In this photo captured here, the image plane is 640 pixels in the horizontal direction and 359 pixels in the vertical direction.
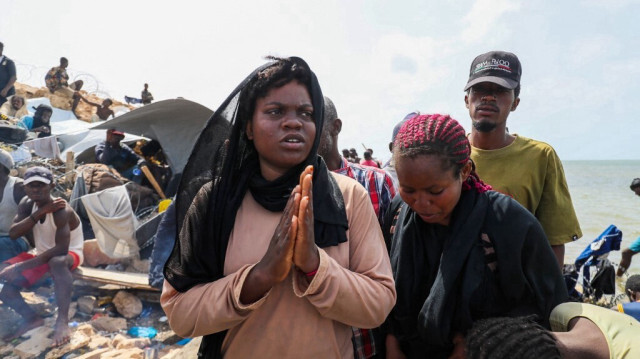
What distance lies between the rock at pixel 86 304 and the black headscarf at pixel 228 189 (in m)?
4.46

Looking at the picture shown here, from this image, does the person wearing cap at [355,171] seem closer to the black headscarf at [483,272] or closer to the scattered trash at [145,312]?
the black headscarf at [483,272]

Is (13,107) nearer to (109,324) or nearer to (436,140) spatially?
(109,324)

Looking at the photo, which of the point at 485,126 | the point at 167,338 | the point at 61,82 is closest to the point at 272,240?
the point at 485,126

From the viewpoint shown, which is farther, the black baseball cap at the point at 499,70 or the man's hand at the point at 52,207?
the man's hand at the point at 52,207

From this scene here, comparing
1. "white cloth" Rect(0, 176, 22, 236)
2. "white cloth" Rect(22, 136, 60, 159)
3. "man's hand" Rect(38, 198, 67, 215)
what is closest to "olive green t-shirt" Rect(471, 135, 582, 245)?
"man's hand" Rect(38, 198, 67, 215)

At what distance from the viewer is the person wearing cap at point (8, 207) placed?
4891 mm

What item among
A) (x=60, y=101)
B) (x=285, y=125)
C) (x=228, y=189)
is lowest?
(x=228, y=189)

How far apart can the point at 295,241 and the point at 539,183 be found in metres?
1.46

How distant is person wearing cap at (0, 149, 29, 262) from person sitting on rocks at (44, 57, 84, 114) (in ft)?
39.0

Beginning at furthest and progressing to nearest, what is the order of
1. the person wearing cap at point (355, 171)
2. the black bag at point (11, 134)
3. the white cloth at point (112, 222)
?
1. the black bag at point (11, 134)
2. the white cloth at point (112, 222)
3. the person wearing cap at point (355, 171)

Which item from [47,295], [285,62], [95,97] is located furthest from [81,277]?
[95,97]

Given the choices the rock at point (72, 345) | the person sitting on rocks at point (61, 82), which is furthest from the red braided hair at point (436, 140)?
the person sitting on rocks at point (61, 82)

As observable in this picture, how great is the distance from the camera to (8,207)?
5148mm

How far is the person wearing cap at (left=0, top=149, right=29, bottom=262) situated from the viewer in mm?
4891
